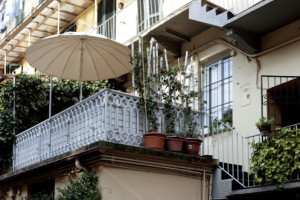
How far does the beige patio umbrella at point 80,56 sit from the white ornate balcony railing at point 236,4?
2405 mm

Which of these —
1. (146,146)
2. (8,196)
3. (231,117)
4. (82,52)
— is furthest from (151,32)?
(8,196)

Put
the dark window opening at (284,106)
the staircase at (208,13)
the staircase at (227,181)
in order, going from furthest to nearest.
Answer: the staircase at (208,13) → the dark window opening at (284,106) → the staircase at (227,181)

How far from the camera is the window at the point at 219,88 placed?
39.9 ft

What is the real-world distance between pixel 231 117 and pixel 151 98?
2.54 metres

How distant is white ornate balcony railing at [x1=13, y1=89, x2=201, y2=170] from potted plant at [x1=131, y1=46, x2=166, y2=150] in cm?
12

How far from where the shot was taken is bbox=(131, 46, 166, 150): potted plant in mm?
9516

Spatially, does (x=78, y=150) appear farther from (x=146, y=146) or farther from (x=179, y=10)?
(x=179, y=10)

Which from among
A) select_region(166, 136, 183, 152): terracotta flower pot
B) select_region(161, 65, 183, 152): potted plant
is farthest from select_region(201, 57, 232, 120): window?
select_region(166, 136, 183, 152): terracotta flower pot

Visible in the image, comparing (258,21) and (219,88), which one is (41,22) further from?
(258,21)

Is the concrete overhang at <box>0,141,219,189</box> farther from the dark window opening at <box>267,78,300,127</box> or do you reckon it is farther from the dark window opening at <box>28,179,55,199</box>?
the dark window opening at <box>267,78,300,127</box>

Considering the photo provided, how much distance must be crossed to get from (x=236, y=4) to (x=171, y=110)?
285 cm

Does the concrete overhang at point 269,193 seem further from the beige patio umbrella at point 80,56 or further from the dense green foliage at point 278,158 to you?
the beige patio umbrella at point 80,56

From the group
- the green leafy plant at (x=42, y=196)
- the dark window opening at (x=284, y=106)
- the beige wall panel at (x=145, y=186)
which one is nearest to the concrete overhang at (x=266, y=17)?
the dark window opening at (x=284, y=106)

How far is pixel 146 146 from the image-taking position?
9531 millimetres
